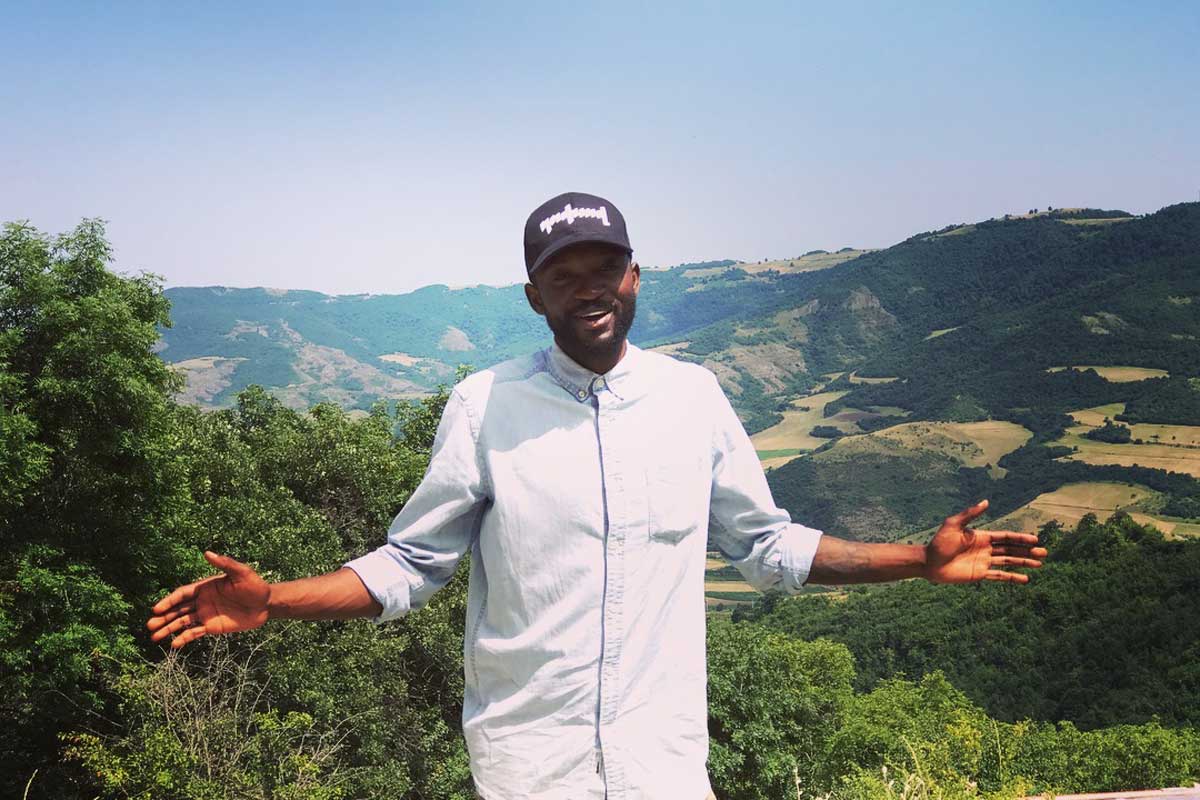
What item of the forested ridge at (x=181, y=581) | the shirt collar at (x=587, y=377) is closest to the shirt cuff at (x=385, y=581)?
the shirt collar at (x=587, y=377)

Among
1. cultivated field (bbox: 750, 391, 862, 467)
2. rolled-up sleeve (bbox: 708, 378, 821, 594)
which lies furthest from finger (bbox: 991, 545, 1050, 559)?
cultivated field (bbox: 750, 391, 862, 467)

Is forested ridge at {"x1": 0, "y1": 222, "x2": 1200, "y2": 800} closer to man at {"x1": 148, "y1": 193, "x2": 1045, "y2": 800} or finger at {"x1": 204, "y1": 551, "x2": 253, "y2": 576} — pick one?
man at {"x1": 148, "y1": 193, "x2": 1045, "y2": 800}

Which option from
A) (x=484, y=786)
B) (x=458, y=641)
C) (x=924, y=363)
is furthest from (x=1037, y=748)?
(x=924, y=363)

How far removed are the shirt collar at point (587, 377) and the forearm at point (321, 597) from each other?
2.22ft

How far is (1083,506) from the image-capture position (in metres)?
102

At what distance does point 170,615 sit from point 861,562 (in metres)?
1.68

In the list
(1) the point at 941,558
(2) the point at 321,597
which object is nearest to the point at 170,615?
(2) the point at 321,597

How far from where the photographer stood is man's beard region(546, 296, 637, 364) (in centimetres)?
209

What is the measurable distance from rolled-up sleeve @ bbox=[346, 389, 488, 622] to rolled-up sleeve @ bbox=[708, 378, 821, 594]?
0.62 m

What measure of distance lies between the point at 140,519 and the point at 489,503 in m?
16.6

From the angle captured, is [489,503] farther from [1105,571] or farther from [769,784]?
[1105,571]

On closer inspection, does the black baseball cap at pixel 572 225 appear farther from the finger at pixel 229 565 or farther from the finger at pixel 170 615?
the finger at pixel 170 615

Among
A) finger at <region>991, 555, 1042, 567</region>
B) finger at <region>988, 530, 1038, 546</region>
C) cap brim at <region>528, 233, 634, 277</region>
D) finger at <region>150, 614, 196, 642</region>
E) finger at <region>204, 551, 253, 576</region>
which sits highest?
cap brim at <region>528, 233, 634, 277</region>

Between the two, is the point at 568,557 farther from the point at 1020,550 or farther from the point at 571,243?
the point at 1020,550
